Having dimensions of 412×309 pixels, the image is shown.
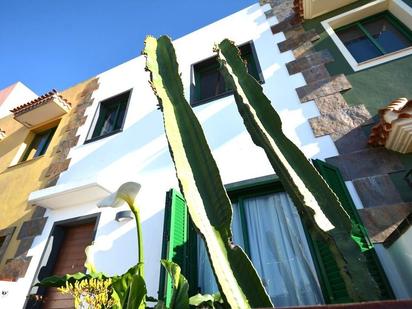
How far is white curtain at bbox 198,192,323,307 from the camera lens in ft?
8.75

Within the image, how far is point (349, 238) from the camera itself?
1.34 metres

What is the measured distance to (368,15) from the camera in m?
4.94

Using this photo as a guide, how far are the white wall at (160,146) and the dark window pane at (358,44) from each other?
3.52ft

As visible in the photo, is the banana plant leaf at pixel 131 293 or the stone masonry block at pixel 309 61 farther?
the stone masonry block at pixel 309 61

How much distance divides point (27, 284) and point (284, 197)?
4.16 metres

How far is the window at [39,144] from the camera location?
22.6 ft

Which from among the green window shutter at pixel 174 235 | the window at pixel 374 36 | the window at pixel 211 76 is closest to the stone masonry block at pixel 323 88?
the window at pixel 374 36

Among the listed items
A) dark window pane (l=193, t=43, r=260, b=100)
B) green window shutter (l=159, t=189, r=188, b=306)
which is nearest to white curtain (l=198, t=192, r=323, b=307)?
green window shutter (l=159, t=189, r=188, b=306)

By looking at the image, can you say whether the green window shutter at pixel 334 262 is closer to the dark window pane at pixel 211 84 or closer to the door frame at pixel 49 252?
the dark window pane at pixel 211 84

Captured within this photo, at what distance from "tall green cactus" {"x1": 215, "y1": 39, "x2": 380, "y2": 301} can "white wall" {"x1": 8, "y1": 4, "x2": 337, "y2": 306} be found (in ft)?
2.84

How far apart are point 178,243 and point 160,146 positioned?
2043mm

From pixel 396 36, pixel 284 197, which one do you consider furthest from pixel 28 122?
pixel 396 36

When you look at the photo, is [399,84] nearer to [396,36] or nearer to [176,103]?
[396,36]

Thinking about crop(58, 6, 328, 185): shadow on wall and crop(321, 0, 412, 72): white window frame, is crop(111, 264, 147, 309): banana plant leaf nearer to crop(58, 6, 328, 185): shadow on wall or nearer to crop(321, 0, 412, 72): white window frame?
crop(58, 6, 328, 185): shadow on wall
